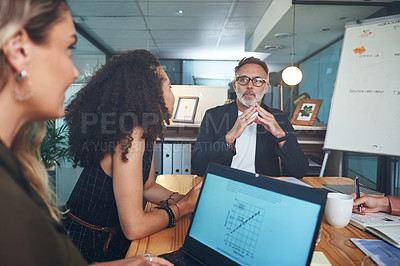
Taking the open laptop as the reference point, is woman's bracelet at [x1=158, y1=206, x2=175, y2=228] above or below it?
below

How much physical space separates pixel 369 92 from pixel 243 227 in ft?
6.62

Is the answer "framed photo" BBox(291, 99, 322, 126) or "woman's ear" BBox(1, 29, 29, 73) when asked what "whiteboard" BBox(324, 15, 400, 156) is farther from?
"woman's ear" BBox(1, 29, 29, 73)

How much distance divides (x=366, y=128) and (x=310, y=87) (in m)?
4.09

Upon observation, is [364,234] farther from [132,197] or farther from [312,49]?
[312,49]

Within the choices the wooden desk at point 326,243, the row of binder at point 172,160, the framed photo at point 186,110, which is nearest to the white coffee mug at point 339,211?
the wooden desk at point 326,243

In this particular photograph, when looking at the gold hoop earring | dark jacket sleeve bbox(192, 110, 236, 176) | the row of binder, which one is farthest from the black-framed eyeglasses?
the gold hoop earring

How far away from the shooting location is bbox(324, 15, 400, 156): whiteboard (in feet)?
6.68

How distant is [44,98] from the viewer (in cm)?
49

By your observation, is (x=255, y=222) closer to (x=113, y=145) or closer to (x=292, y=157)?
(x=113, y=145)

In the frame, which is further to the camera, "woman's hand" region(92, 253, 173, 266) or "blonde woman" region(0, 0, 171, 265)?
"woman's hand" region(92, 253, 173, 266)

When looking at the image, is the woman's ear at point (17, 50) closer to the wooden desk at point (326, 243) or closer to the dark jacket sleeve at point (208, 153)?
the wooden desk at point (326, 243)

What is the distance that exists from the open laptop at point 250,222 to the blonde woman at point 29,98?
32 cm

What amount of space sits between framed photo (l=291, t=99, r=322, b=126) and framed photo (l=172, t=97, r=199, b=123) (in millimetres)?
1137

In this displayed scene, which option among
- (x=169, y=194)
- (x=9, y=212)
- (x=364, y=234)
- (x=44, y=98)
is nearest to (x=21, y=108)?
(x=44, y=98)
